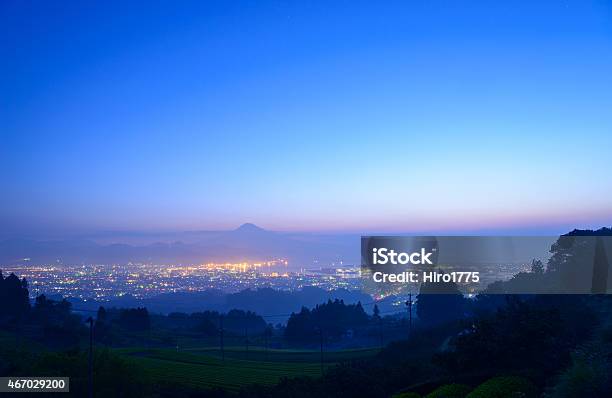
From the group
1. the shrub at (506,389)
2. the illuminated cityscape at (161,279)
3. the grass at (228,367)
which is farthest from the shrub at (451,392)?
the illuminated cityscape at (161,279)

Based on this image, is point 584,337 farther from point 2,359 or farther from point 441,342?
point 2,359

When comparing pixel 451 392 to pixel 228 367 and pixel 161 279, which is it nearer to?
pixel 228 367

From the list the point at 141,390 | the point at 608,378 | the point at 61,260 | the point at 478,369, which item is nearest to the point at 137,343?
the point at 141,390

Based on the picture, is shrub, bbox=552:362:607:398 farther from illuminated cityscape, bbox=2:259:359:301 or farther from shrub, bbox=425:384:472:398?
illuminated cityscape, bbox=2:259:359:301

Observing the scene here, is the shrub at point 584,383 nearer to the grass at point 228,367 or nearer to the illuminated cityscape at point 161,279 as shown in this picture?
the grass at point 228,367

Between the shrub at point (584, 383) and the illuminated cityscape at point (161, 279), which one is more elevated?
the shrub at point (584, 383)

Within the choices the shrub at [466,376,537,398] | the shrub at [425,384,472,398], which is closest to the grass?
the shrub at [425,384,472,398]
